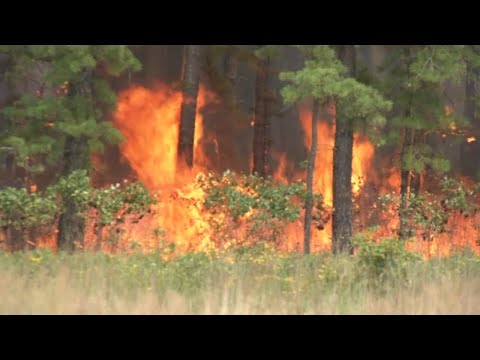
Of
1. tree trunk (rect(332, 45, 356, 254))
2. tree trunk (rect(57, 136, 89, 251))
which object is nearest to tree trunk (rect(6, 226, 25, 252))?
tree trunk (rect(57, 136, 89, 251))

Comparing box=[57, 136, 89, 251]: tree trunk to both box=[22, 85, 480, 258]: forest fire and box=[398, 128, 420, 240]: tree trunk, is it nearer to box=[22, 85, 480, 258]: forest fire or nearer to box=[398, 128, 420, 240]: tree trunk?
box=[22, 85, 480, 258]: forest fire

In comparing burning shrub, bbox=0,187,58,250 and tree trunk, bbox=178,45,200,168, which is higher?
tree trunk, bbox=178,45,200,168

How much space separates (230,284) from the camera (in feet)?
28.7

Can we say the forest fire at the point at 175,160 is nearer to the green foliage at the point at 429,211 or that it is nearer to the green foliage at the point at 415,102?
the green foliage at the point at 415,102

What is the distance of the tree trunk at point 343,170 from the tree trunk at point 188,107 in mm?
5619

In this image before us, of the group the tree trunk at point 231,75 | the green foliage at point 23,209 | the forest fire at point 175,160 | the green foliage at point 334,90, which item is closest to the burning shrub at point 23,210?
the green foliage at point 23,209

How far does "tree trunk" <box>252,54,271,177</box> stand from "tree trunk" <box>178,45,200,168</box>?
1851 mm

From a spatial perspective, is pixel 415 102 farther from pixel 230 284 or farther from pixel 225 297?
pixel 225 297

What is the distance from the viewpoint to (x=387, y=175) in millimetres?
20422

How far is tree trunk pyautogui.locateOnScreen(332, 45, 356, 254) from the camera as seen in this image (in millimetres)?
15297

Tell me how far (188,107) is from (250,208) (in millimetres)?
6879

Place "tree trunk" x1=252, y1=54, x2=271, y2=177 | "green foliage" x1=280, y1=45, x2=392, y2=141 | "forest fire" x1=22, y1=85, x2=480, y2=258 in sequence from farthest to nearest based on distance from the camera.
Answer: "tree trunk" x1=252, y1=54, x2=271, y2=177 < "forest fire" x1=22, y1=85, x2=480, y2=258 < "green foliage" x1=280, y1=45, x2=392, y2=141

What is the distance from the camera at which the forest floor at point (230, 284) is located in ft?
26.2

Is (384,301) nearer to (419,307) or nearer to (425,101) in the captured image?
(419,307)
